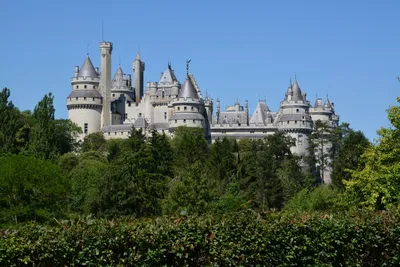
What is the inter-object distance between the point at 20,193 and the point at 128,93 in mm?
80198

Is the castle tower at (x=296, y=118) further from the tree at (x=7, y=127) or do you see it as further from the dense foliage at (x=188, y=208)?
the tree at (x=7, y=127)

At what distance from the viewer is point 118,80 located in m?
122

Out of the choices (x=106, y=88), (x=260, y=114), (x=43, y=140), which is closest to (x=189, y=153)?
(x=43, y=140)

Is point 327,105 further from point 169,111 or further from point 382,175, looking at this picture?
point 382,175

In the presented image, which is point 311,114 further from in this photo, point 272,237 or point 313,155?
point 272,237

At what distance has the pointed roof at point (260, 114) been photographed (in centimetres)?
11662

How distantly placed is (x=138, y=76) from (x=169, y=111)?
14.3 m

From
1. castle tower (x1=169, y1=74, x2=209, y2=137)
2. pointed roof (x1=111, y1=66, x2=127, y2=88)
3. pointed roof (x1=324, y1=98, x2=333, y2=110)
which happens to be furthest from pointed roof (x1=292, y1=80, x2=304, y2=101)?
pointed roof (x1=111, y1=66, x2=127, y2=88)

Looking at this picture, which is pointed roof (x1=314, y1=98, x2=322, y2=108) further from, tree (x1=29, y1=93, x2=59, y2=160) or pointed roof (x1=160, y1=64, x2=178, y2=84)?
tree (x1=29, y1=93, x2=59, y2=160)

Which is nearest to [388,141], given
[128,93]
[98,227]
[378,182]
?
[378,182]

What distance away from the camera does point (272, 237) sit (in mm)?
21266

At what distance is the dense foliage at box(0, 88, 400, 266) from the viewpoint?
20.0 m

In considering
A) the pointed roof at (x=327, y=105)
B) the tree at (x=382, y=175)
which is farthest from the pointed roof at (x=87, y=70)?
the tree at (x=382, y=175)

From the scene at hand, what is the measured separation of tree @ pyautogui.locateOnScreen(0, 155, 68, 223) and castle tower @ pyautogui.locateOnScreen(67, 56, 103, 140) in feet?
222
